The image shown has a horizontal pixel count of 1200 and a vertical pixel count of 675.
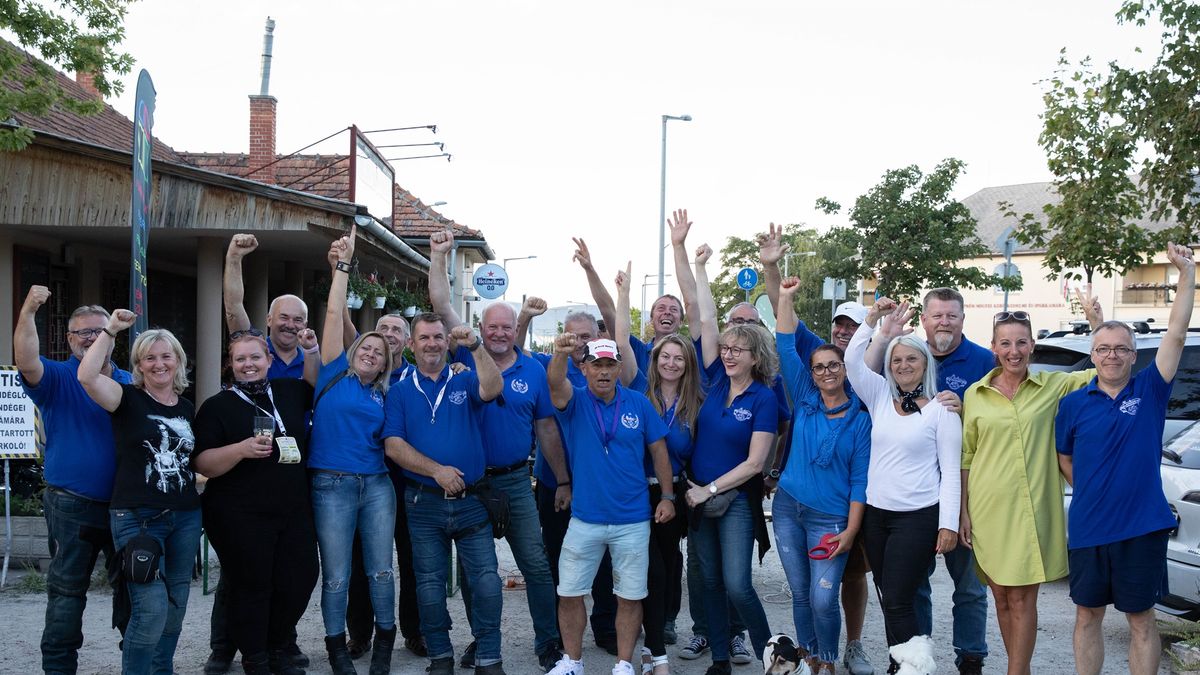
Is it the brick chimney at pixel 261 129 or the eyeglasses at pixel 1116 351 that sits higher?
the brick chimney at pixel 261 129

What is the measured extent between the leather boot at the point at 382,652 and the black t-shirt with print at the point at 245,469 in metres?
0.82

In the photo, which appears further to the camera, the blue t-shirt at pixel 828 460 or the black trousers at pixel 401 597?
the black trousers at pixel 401 597

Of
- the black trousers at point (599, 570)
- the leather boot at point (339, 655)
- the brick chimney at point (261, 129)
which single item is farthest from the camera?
the brick chimney at point (261, 129)

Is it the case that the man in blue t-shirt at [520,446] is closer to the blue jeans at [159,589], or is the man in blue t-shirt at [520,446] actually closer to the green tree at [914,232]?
the blue jeans at [159,589]

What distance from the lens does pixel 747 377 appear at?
5.16 m

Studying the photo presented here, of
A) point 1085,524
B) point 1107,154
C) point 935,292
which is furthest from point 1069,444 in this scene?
point 1107,154

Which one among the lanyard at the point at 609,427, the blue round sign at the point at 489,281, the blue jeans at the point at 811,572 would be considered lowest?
the blue jeans at the point at 811,572

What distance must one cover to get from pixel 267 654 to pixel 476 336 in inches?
79.1

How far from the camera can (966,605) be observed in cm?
512

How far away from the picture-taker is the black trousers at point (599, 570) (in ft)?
19.0

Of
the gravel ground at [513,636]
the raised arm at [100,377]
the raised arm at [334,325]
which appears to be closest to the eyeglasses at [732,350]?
the gravel ground at [513,636]

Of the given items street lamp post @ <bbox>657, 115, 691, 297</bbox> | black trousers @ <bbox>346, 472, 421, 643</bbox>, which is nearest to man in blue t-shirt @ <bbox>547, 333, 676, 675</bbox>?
black trousers @ <bbox>346, 472, 421, 643</bbox>

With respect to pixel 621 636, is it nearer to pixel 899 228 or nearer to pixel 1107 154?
pixel 1107 154

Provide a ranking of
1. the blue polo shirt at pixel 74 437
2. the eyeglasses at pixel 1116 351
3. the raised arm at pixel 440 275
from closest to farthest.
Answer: the eyeglasses at pixel 1116 351 → the blue polo shirt at pixel 74 437 → the raised arm at pixel 440 275
